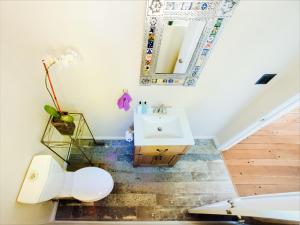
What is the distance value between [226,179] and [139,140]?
129cm

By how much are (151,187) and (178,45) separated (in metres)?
1.51

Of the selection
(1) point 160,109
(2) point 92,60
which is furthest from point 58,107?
(1) point 160,109

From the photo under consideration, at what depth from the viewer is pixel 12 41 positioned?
3.52 ft

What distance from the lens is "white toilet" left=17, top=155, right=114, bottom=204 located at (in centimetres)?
118

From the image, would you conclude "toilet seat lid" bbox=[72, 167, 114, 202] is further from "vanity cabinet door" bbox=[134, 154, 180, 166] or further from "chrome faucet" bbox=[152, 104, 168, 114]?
"chrome faucet" bbox=[152, 104, 168, 114]

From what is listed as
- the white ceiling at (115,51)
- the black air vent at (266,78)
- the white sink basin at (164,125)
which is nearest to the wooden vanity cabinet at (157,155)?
the white sink basin at (164,125)

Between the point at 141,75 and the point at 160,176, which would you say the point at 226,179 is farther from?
the point at 141,75

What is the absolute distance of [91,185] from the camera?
1.57 m

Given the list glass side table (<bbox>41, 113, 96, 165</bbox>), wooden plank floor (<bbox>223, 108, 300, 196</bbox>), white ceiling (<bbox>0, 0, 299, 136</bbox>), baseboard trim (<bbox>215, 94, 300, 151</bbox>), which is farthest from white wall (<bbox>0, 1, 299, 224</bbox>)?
wooden plank floor (<bbox>223, 108, 300, 196</bbox>)

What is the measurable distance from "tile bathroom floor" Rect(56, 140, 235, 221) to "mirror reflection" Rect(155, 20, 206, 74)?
1225 mm

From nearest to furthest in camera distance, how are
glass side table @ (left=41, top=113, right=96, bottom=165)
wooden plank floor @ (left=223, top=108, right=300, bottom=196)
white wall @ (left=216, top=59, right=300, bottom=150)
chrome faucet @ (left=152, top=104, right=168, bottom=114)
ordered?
white wall @ (left=216, top=59, right=300, bottom=150) < glass side table @ (left=41, top=113, right=96, bottom=165) < chrome faucet @ (left=152, top=104, right=168, bottom=114) < wooden plank floor @ (left=223, top=108, right=300, bottom=196)

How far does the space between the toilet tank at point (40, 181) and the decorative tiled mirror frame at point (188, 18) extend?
3.37 feet

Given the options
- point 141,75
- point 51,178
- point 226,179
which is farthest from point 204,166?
point 51,178

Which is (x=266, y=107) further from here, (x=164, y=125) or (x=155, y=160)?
(x=155, y=160)
